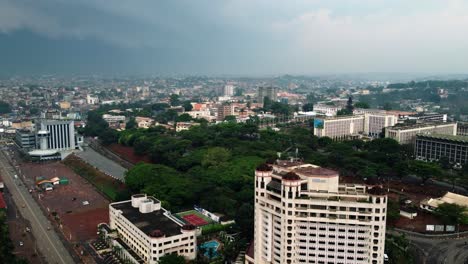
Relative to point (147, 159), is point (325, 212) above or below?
above

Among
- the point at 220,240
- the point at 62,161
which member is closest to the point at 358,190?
the point at 220,240

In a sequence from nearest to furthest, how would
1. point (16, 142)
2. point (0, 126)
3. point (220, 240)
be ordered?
point (220, 240)
point (16, 142)
point (0, 126)

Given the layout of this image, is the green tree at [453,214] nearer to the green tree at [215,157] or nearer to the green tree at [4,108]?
the green tree at [215,157]

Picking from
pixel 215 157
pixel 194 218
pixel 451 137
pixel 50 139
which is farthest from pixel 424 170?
pixel 50 139

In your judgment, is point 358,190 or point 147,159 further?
point 147,159

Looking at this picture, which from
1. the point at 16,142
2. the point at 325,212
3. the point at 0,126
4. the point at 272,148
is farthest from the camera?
the point at 0,126

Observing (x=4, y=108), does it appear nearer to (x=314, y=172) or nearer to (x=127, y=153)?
(x=127, y=153)

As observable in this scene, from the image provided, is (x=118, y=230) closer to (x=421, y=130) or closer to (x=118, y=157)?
(x=118, y=157)
